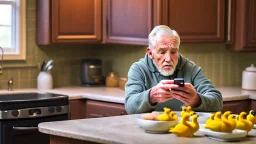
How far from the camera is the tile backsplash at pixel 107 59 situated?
5.45 meters

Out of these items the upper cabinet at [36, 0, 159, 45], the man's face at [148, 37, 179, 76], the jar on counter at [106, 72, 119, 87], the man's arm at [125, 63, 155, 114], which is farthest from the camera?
the jar on counter at [106, 72, 119, 87]

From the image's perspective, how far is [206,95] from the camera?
3482 millimetres

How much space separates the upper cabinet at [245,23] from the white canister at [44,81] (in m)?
1.75

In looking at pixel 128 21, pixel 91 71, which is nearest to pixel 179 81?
pixel 128 21

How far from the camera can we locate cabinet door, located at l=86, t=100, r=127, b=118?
15.9 ft

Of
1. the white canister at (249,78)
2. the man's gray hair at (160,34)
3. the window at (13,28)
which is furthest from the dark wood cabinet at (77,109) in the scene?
the man's gray hair at (160,34)

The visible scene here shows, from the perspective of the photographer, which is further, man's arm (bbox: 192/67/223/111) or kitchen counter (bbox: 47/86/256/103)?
kitchen counter (bbox: 47/86/256/103)

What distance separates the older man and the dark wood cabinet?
151 cm

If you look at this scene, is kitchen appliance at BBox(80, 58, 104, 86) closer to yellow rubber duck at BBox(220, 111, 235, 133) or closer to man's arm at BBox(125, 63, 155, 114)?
man's arm at BBox(125, 63, 155, 114)

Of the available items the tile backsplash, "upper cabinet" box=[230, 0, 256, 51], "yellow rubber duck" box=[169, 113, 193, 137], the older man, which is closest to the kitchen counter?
the tile backsplash

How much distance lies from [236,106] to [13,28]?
2.12 metres

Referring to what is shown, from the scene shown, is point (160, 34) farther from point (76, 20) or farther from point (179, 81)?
point (76, 20)

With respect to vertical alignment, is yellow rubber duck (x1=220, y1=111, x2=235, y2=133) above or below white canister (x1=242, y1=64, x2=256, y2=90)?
below

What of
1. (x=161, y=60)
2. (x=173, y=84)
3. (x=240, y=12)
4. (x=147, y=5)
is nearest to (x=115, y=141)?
(x=173, y=84)
